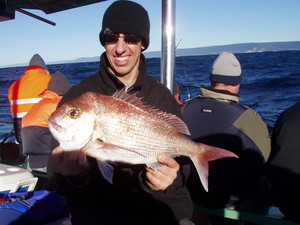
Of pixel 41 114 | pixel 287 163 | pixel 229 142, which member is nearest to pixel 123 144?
pixel 229 142

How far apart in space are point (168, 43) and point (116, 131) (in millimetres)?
1753

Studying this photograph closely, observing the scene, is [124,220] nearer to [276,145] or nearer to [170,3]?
[276,145]

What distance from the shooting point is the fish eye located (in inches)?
86.0

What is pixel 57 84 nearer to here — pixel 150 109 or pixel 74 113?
pixel 74 113

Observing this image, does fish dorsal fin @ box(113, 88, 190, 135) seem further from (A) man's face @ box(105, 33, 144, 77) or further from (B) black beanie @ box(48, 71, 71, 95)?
(B) black beanie @ box(48, 71, 71, 95)

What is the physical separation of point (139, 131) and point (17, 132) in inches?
170

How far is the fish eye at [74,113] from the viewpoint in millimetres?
2186

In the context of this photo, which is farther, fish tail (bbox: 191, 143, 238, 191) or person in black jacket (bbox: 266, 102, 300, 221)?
person in black jacket (bbox: 266, 102, 300, 221)

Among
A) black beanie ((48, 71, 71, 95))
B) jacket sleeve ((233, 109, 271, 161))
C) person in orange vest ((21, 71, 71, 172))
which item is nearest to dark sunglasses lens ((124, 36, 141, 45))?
jacket sleeve ((233, 109, 271, 161))

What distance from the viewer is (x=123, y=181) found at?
265 cm

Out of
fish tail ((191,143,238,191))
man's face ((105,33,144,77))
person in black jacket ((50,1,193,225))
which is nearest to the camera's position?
fish tail ((191,143,238,191))

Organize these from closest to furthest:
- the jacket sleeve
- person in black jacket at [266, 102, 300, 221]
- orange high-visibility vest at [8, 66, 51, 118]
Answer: person in black jacket at [266, 102, 300, 221] → the jacket sleeve → orange high-visibility vest at [8, 66, 51, 118]

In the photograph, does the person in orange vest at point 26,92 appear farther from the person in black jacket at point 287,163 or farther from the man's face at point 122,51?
the person in black jacket at point 287,163

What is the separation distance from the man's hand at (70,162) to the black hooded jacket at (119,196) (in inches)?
5.5
